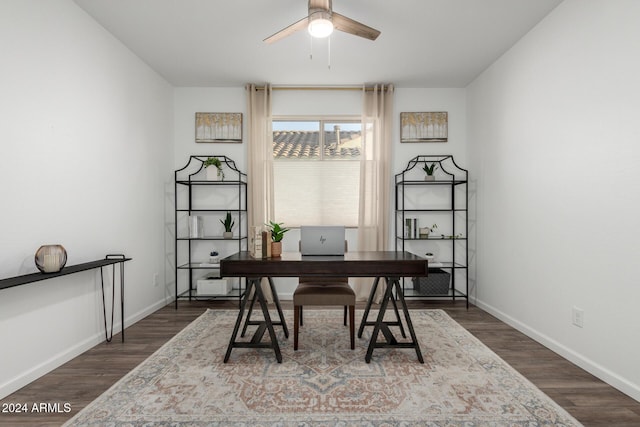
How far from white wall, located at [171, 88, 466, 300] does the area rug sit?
6.24 ft

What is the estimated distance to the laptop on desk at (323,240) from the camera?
263 centimetres

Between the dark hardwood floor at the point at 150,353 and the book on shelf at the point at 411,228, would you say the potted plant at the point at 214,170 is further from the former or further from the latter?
the book on shelf at the point at 411,228

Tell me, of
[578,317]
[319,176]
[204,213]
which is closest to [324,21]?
[319,176]

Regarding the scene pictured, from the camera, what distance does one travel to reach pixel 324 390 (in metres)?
2.08

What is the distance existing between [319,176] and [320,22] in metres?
2.36

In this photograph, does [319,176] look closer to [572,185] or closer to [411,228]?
[411,228]

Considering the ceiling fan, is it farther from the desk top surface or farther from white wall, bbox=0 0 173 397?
white wall, bbox=0 0 173 397

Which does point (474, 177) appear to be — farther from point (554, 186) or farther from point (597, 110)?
point (597, 110)

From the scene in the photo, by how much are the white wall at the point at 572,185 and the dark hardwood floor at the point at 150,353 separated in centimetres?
16

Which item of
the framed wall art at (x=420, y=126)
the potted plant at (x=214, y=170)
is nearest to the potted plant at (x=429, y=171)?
the framed wall art at (x=420, y=126)

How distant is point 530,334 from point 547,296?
0.44 metres

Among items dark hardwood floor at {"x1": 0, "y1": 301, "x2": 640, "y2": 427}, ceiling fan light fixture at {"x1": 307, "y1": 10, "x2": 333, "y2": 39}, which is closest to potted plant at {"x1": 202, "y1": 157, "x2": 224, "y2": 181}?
dark hardwood floor at {"x1": 0, "y1": 301, "x2": 640, "y2": 427}

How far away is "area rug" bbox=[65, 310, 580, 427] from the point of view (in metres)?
1.80

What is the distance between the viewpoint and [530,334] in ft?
9.92
